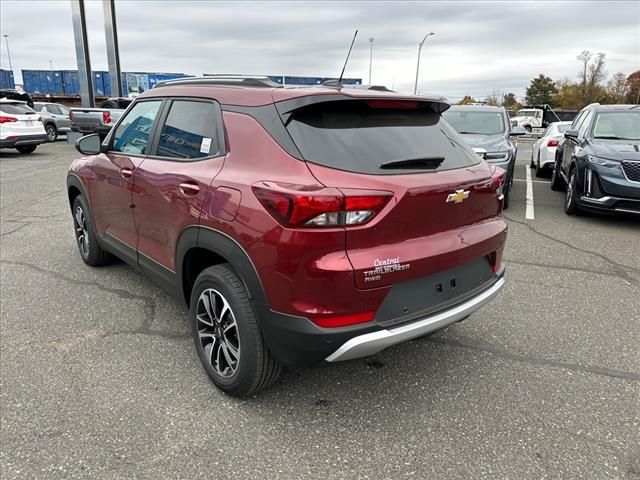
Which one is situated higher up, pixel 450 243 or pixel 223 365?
pixel 450 243

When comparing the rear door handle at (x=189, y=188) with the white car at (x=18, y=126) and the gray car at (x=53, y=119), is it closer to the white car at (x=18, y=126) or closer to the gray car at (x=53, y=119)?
the white car at (x=18, y=126)

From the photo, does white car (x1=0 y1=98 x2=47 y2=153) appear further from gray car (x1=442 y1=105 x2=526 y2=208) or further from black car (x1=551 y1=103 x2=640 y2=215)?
black car (x1=551 y1=103 x2=640 y2=215)

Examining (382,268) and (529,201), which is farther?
(529,201)

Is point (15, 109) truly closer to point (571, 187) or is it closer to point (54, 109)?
point (54, 109)

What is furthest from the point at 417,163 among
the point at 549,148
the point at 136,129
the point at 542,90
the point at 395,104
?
the point at 542,90

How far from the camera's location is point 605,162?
649cm

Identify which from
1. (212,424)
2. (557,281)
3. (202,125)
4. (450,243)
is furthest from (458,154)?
(557,281)

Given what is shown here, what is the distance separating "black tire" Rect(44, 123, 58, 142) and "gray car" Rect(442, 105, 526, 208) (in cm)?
1767

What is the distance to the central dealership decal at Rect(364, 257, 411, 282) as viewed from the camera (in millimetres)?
2216

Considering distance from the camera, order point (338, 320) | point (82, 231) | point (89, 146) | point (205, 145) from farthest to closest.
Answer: point (82, 231), point (89, 146), point (205, 145), point (338, 320)

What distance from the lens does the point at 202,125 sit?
2896 millimetres

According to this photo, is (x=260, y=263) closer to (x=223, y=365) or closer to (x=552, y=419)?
(x=223, y=365)

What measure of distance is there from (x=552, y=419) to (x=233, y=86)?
2.60 metres

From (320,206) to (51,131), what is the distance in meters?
21.8
